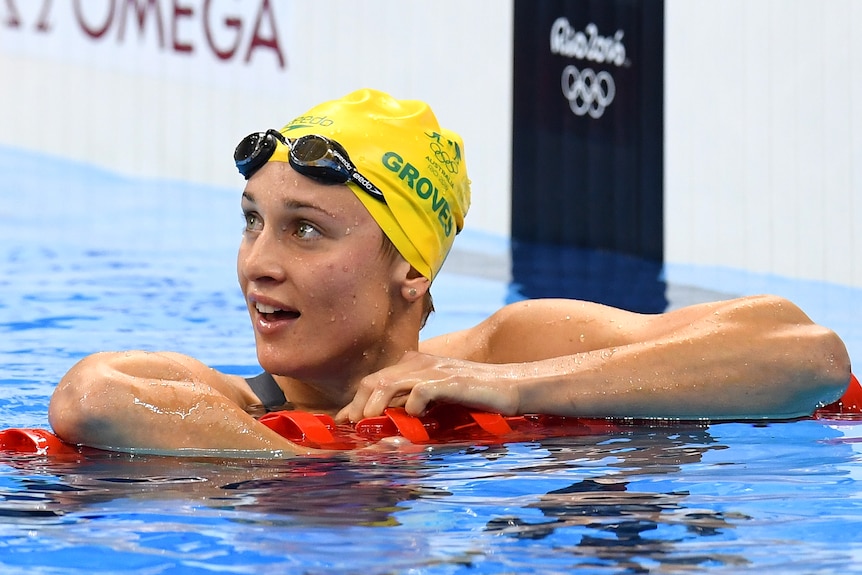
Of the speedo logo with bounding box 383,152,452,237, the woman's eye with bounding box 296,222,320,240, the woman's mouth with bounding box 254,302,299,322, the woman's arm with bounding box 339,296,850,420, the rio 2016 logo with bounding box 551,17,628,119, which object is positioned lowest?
the woman's arm with bounding box 339,296,850,420

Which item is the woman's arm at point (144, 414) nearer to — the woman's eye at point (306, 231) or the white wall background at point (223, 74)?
the woman's eye at point (306, 231)

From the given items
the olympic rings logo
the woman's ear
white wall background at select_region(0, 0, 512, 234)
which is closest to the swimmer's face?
the woman's ear

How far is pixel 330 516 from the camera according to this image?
2459mm

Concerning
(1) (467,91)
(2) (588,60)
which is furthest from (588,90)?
(1) (467,91)

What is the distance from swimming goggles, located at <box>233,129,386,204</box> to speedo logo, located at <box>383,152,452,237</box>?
0.09m

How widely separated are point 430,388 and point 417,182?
58 centimetres

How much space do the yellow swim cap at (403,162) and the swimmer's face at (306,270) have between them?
79 mm

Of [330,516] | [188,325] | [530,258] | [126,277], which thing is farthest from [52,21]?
[330,516]

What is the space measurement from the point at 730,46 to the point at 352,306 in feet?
30.3

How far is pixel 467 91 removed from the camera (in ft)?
39.2

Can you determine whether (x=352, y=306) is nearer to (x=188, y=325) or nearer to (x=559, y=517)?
(x=559, y=517)

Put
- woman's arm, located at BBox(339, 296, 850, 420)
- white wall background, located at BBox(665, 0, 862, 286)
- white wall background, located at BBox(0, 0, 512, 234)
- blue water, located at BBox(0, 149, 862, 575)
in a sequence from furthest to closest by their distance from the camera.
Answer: white wall background, located at BBox(665, 0, 862, 286), white wall background, located at BBox(0, 0, 512, 234), woman's arm, located at BBox(339, 296, 850, 420), blue water, located at BBox(0, 149, 862, 575)

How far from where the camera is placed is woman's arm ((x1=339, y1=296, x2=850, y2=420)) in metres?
3.36

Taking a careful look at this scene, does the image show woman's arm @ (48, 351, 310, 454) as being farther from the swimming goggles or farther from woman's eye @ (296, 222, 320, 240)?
the swimming goggles
